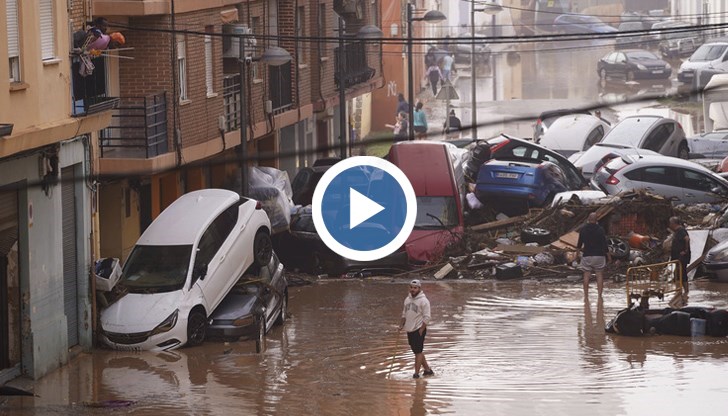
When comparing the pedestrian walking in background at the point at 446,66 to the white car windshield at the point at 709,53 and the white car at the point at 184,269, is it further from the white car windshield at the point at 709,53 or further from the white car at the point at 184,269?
the white car at the point at 184,269

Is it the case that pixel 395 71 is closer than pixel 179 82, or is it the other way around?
pixel 179 82

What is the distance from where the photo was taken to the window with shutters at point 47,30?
68.0 feet

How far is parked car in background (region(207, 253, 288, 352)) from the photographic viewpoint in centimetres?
2252

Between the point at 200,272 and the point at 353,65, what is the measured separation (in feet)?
85.6

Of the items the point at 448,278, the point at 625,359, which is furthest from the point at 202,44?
the point at 625,359

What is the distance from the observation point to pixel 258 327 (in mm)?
22469

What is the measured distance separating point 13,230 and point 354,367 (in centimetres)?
505

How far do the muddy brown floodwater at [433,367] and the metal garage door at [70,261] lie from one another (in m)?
0.55

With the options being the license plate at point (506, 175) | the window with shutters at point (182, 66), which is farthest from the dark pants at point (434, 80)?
the window with shutters at point (182, 66)

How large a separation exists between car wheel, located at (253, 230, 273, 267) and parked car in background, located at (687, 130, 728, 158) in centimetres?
2015

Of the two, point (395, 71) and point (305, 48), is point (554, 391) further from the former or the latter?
point (395, 71)

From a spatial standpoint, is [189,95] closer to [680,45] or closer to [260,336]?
[260,336]

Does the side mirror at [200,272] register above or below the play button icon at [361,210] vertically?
above

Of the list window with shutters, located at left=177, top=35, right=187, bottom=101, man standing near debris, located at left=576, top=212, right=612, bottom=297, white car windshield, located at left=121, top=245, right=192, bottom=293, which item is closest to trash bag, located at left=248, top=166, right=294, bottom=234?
window with shutters, located at left=177, top=35, right=187, bottom=101
